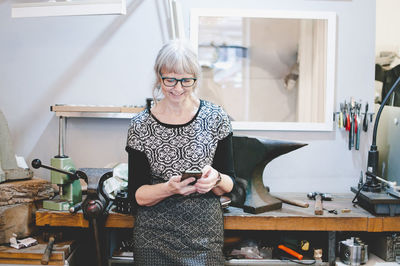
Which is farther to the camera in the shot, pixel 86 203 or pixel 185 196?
pixel 86 203

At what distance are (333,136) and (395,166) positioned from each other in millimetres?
378

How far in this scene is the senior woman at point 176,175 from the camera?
172 cm

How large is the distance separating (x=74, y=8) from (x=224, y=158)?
1034 mm

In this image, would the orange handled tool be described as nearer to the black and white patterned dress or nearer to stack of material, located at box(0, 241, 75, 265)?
the black and white patterned dress

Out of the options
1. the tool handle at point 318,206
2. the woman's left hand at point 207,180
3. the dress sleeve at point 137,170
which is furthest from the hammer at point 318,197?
the dress sleeve at point 137,170

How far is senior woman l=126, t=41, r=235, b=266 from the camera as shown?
1.72 metres

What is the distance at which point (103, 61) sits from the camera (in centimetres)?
249

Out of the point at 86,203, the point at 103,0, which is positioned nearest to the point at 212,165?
the point at 86,203

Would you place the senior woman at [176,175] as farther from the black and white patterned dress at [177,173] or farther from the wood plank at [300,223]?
the wood plank at [300,223]

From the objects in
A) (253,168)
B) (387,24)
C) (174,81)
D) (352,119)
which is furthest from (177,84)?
(387,24)

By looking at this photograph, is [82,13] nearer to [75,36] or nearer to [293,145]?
[75,36]

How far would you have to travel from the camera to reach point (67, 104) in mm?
2479

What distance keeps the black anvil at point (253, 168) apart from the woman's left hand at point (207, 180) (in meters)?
0.47

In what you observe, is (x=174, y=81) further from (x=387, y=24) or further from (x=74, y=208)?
(x=387, y=24)
